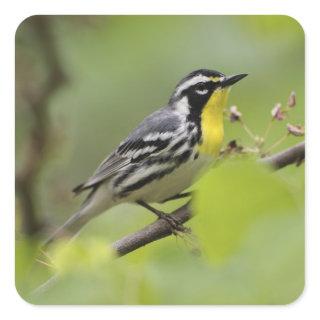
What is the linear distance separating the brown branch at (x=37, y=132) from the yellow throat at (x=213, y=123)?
316 mm

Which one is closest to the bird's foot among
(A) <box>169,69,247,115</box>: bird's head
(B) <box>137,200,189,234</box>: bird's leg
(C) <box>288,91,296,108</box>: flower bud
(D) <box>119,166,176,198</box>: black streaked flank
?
(B) <box>137,200,189,234</box>: bird's leg

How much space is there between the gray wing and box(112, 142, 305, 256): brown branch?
0.15 m

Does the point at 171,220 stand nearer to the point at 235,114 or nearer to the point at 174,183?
the point at 174,183

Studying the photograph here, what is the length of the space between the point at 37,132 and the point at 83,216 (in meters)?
0.20

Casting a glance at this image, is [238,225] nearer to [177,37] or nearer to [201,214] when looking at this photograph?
[201,214]

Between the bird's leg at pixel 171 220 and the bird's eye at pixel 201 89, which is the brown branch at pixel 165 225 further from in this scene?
the bird's eye at pixel 201 89

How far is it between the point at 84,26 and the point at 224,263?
2.58ft

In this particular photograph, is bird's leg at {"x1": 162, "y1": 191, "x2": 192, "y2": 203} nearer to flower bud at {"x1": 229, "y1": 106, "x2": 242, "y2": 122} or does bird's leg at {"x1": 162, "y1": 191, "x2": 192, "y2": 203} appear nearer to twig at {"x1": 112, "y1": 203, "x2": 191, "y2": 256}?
twig at {"x1": 112, "y1": 203, "x2": 191, "y2": 256}

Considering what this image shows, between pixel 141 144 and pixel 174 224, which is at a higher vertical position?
pixel 141 144

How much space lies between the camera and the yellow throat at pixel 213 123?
58.6 inches

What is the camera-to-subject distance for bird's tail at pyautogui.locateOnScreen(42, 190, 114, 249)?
1.51 metres

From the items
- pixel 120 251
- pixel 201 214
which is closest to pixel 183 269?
pixel 120 251

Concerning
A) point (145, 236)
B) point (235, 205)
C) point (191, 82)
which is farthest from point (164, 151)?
point (235, 205)

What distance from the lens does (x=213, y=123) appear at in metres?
1.50
